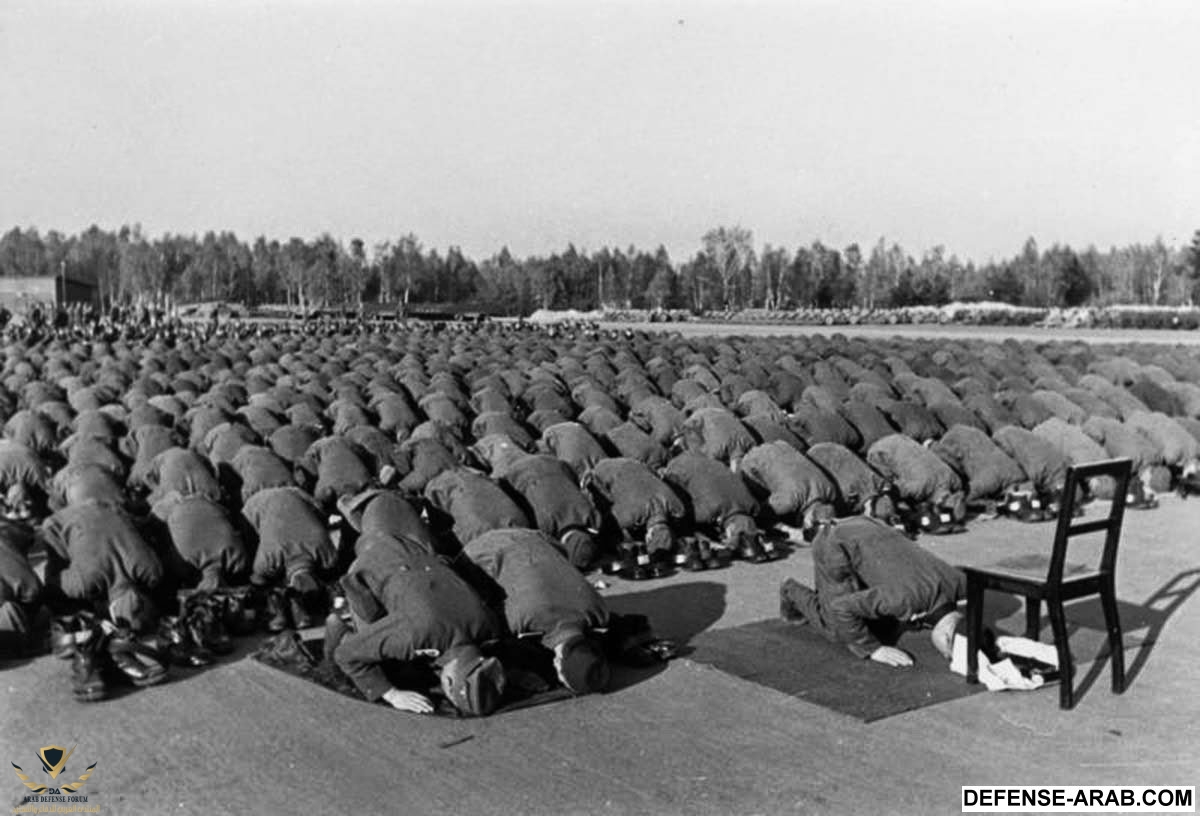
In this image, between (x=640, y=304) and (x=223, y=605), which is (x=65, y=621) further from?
(x=640, y=304)

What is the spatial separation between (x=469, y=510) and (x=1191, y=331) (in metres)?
59.1

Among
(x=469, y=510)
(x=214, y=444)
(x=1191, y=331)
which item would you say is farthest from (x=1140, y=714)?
(x=1191, y=331)

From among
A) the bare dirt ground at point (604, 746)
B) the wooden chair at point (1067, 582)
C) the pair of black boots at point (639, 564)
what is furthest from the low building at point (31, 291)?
the wooden chair at point (1067, 582)

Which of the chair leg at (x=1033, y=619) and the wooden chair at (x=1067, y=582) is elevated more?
the wooden chair at (x=1067, y=582)

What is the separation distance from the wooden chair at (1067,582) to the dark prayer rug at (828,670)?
0.43 metres

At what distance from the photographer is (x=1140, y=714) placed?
773cm

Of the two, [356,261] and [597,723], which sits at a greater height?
[356,261]

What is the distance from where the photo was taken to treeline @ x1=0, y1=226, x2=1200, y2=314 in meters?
128

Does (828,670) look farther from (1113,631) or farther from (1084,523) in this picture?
(1084,523)

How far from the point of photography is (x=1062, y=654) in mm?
7648

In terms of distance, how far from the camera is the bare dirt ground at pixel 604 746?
652 cm

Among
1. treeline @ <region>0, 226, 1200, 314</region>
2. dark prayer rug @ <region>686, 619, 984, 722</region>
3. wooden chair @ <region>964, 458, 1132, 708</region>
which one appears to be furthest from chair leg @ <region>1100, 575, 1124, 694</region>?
treeline @ <region>0, 226, 1200, 314</region>

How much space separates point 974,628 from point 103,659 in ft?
20.0

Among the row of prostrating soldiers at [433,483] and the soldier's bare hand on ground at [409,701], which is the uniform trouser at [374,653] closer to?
the soldier's bare hand on ground at [409,701]
